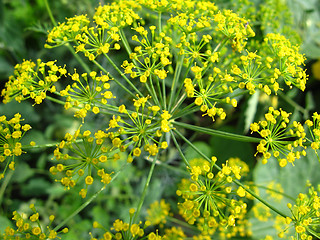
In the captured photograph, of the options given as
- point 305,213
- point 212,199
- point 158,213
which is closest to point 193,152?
point 158,213

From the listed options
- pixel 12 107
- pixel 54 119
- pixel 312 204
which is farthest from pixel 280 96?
pixel 12 107

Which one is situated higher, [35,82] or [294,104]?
[294,104]

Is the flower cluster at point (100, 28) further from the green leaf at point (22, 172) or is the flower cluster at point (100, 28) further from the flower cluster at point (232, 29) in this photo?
the green leaf at point (22, 172)

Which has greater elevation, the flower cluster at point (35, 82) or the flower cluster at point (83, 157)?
the flower cluster at point (35, 82)

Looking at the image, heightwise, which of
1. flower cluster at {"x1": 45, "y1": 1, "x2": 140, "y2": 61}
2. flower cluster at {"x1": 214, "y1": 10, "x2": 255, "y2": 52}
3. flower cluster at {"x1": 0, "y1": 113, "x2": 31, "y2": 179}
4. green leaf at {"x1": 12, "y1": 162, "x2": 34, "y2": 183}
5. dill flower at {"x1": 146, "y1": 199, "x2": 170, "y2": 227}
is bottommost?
green leaf at {"x1": 12, "y1": 162, "x2": 34, "y2": 183}

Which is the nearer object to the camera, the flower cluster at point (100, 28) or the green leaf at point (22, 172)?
the flower cluster at point (100, 28)

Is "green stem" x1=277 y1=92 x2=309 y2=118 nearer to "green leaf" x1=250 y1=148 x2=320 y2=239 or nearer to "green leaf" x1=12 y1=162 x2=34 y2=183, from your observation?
"green leaf" x1=250 y1=148 x2=320 y2=239

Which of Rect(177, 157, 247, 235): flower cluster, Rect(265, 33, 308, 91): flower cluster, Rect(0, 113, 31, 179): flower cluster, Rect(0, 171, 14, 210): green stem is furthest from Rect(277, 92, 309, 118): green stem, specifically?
Rect(0, 171, 14, 210): green stem

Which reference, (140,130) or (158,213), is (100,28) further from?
(158,213)

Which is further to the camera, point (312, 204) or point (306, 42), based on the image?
point (306, 42)

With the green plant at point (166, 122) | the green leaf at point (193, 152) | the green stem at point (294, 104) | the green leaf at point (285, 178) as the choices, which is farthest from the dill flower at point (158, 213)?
the green stem at point (294, 104)

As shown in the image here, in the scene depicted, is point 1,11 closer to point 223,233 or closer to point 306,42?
point 223,233
